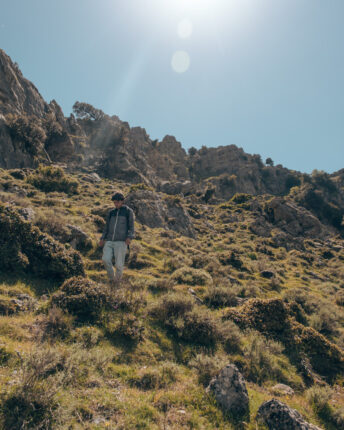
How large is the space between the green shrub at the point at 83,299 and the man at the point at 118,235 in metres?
1.40

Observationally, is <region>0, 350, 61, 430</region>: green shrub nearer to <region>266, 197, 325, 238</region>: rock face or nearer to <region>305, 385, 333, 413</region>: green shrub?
<region>305, 385, 333, 413</region>: green shrub

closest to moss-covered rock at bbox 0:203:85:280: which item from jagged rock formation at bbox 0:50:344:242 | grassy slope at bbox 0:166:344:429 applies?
grassy slope at bbox 0:166:344:429

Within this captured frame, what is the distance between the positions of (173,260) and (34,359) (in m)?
10.4

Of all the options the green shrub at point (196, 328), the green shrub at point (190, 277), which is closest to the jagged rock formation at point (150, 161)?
the green shrub at point (190, 277)

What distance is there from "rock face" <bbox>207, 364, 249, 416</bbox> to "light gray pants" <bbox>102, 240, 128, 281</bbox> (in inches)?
181

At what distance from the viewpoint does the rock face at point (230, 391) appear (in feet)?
14.1

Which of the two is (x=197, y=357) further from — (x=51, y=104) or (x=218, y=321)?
(x=51, y=104)

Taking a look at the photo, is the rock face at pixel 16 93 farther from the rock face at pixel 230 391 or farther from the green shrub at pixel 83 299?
the rock face at pixel 230 391

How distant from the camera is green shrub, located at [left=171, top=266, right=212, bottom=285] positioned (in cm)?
1152

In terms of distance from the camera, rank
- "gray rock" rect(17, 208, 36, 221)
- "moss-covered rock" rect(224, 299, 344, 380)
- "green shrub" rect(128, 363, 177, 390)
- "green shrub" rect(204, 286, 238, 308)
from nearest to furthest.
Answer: "green shrub" rect(128, 363, 177, 390) → "moss-covered rock" rect(224, 299, 344, 380) → "gray rock" rect(17, 208, 36, 221) → "green shrub" rect(204, 286, 238, 308)

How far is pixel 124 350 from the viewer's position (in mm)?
5398

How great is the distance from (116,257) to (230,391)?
5.46m

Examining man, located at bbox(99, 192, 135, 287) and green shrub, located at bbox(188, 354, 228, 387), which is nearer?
green shrub, located at bbox(188, 354, 228, 387)

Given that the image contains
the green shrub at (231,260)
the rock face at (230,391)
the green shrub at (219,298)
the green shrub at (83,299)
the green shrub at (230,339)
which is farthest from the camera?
the green shrub at (231,260)
